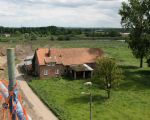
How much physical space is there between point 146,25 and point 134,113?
102 feet

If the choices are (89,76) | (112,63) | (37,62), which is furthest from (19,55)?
(112,63)

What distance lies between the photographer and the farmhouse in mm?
56841

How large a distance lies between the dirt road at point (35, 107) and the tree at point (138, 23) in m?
28.0

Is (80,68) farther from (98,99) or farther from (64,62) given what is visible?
(98,99)

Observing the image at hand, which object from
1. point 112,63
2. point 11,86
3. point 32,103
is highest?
point 11,86

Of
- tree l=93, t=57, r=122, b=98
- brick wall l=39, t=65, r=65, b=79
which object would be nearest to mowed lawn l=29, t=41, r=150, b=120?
brick wall l=39, t=65, r=65, b=79

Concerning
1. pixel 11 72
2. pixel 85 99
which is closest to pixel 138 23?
pixel 85 99

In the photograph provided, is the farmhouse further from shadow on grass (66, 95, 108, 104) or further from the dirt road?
shadow on grass (66, 95, 108, 104)

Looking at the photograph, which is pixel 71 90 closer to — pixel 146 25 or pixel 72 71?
pixel 72 71

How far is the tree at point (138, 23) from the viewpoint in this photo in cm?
6191

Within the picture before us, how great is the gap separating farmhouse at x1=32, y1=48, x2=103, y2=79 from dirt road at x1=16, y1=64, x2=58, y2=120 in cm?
877

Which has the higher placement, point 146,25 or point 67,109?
point 146,25

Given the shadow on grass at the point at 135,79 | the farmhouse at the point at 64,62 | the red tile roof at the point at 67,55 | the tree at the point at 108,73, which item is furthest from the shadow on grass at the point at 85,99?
the red tile roof at the point at 67,55

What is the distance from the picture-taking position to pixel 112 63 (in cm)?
4247
